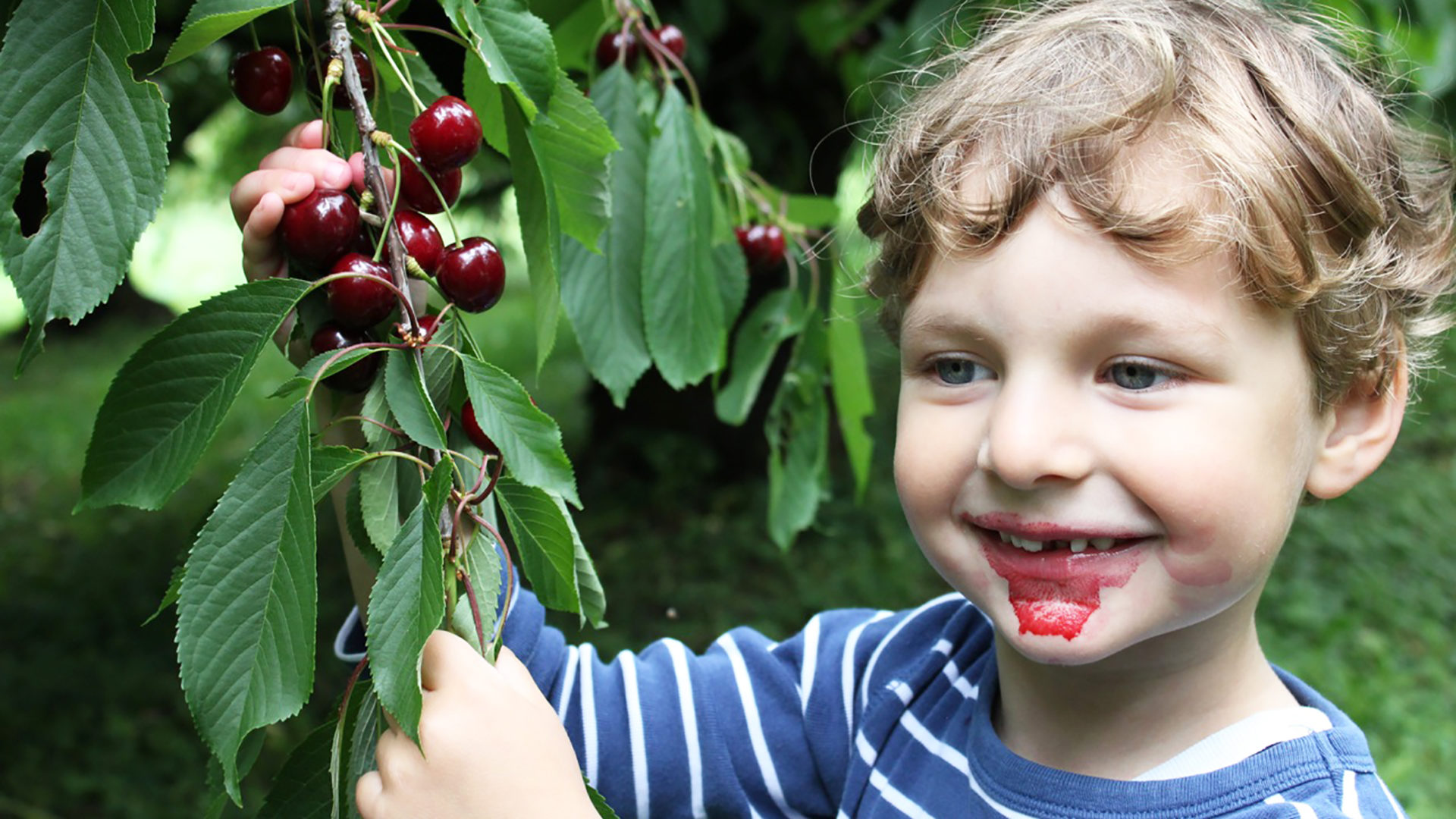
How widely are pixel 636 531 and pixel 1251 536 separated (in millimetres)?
3670

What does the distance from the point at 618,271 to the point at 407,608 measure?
717 millimetres

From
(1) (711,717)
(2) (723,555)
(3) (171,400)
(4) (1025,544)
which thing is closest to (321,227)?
(3) (171,400)

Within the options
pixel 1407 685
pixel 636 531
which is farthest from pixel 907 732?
pixel 636 531

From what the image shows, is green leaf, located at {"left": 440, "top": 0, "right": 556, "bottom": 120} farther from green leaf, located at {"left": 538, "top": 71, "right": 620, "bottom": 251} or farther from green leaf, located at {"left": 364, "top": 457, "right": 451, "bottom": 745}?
green leaf, located at {"left": 364, "top": 457, "right": 451, "bottom": 745}

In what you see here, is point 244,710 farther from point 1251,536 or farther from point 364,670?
point 1251,536

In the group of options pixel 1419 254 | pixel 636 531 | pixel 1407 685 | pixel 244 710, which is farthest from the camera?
pixel 636 531

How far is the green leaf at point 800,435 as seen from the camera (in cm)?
185

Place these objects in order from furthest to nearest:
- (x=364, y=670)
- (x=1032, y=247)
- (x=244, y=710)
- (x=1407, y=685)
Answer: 1. (x=1407, y=685)
2. (x=1032, y=247)
3. (x=364, y=670)
4. (x=244, y=710)

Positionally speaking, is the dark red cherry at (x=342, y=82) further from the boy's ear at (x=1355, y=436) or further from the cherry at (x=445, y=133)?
the boy's ear at (x=1355, y=436)

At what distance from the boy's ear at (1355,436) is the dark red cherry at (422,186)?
839mm

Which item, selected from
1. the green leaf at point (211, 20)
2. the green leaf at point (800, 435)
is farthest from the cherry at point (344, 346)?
the green leaf at point (800, 435)

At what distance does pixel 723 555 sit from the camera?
14.3ft

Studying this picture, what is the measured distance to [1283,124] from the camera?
116 cm

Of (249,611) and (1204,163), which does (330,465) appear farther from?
(1204,163)
